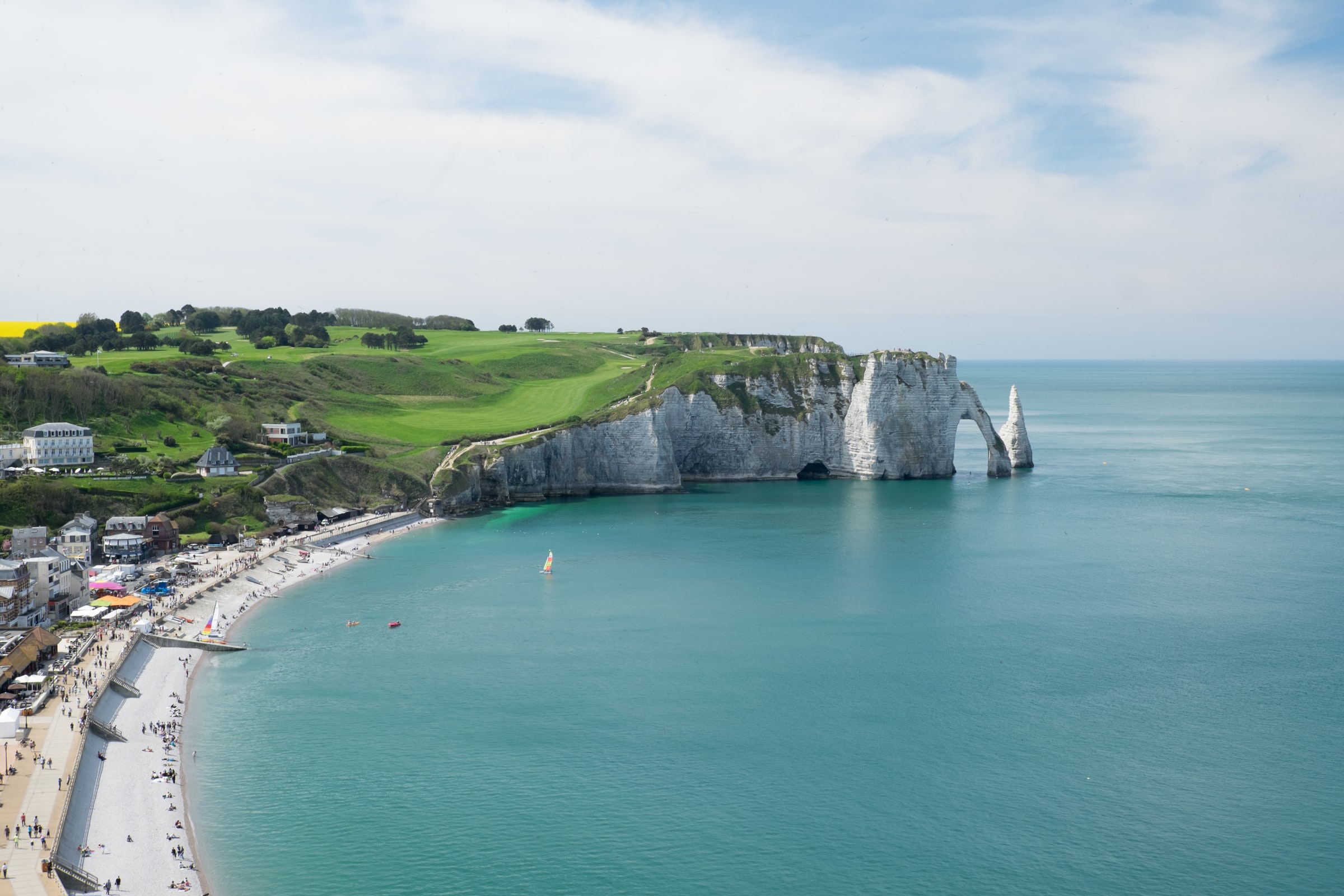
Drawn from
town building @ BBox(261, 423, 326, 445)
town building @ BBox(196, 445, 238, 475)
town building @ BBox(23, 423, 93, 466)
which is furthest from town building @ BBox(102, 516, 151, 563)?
town building @ BBox(261, 423, 326, 445)

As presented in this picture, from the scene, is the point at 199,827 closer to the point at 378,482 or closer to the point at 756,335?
the point at 378,482

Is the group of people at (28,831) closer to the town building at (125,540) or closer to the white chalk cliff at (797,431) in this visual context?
the town building at (125,540)

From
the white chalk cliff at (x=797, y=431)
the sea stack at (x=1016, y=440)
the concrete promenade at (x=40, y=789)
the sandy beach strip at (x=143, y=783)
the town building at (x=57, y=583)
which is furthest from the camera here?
the sea stack at (x=1016, y=440)

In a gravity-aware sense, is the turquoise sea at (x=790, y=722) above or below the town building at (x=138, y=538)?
below

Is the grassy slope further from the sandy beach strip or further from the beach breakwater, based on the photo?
the beach breakwater

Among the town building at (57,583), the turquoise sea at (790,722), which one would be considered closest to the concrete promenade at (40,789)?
the turquoise sea at (790,722)

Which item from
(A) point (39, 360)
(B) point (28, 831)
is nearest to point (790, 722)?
(B) point (28, 831)

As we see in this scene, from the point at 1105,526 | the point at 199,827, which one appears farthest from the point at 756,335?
the point at 199,827

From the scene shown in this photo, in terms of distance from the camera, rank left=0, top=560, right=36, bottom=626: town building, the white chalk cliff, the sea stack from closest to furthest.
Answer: left=0, top=560, right=36, bottom=626: town building, the white chalk cliff, the sea stack

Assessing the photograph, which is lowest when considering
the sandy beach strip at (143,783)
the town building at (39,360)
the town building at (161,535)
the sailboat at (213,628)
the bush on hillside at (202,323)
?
the sandy beach strip at (143,783)
